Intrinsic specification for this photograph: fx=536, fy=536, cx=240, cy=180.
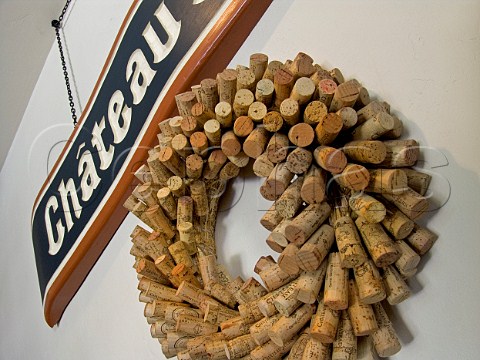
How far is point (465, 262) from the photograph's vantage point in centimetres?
55

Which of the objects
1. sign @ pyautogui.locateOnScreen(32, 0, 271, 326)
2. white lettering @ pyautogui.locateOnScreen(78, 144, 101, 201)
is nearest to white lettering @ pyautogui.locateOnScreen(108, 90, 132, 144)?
sign @ pyautogui.locateOnScreen(32, 0, 271, 326)

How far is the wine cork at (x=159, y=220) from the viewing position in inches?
32.4

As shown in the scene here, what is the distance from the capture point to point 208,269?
793 millimetres

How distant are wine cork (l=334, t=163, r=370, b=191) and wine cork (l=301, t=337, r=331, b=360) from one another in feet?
0.59

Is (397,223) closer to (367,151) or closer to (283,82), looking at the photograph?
(367,151)

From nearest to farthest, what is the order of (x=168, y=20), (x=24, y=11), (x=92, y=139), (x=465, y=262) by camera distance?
(x=465, y=262), (x=168, y=20), (x=92, y=139), (x=24, y=11)

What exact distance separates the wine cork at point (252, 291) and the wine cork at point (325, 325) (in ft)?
0.39

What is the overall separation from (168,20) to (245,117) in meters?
0.36

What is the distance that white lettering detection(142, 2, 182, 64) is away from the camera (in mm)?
947

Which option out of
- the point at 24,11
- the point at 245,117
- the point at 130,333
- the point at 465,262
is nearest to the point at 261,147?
the point at 245,117

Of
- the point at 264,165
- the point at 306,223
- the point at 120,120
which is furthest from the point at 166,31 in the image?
the point at 306,223

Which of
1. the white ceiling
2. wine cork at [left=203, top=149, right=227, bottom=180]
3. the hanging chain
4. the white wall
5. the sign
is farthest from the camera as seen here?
the white ceiling

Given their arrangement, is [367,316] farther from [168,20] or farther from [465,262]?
[168,20]

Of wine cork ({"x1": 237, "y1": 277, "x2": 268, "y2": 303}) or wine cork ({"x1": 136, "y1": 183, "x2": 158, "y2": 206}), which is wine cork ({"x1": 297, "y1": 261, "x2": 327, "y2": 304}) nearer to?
wine cork ({"x1": 237, "y1": 277, "x2": 268, "y2": 303})
